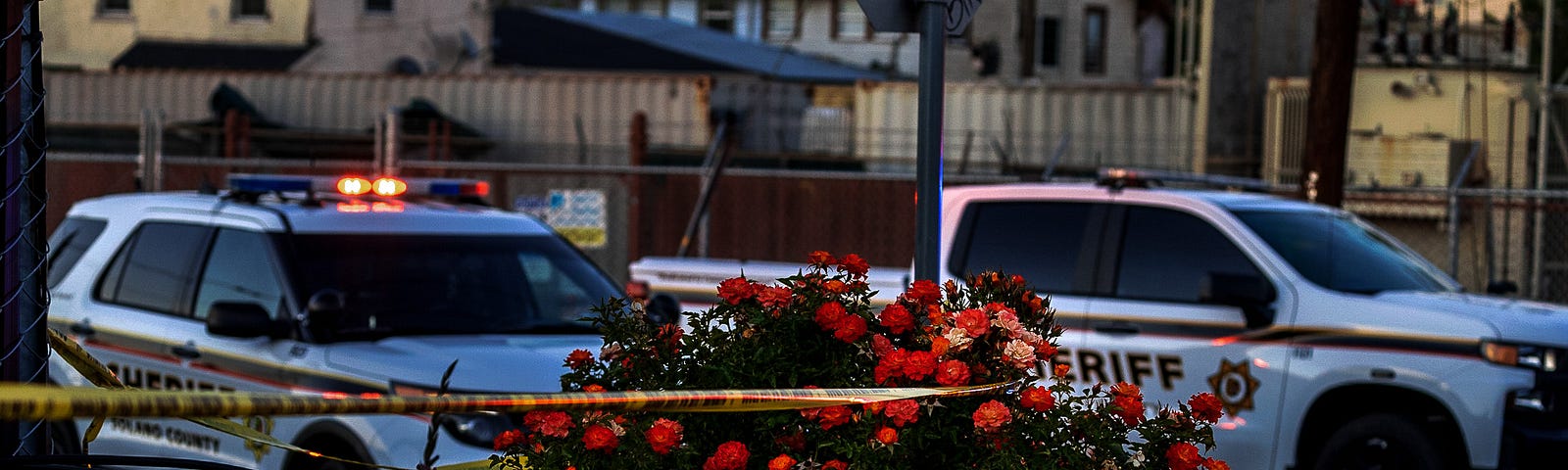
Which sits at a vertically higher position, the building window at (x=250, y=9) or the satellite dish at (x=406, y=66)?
the building window at (x=250, y=9)

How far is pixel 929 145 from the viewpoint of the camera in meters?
4.73

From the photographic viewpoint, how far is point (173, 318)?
23.6 ft

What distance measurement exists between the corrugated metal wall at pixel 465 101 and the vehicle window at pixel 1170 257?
13433 millimetres

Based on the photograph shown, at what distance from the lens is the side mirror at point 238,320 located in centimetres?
638

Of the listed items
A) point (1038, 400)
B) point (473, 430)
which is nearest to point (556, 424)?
point (1038, 400)

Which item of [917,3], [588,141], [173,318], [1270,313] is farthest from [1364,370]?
[588,141]

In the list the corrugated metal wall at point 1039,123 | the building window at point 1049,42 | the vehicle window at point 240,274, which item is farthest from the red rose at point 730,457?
the building window at point 1049,42

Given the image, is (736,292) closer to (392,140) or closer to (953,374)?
(953,374)

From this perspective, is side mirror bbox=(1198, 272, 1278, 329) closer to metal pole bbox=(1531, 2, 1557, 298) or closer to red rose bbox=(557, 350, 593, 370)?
red rose bbox=(557, 350, 593, 370)

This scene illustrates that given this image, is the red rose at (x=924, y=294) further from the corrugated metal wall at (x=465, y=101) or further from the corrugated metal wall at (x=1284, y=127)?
the corrugated metal wall at (x=465, y=101)

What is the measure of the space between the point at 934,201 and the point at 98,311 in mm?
4391

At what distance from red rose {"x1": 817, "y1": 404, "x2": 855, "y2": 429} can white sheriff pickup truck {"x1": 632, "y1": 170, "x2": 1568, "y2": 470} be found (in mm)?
5046

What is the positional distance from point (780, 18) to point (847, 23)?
5.32 feet

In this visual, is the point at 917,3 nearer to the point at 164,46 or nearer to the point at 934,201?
the point at 934,201
